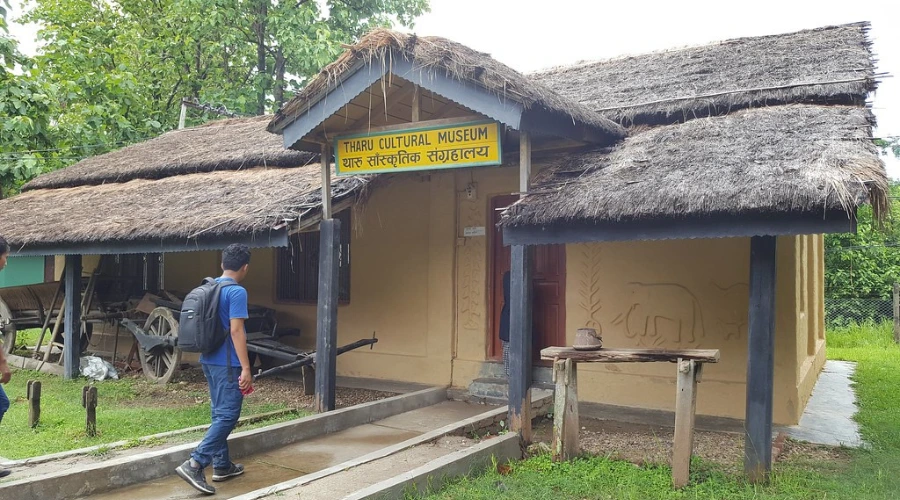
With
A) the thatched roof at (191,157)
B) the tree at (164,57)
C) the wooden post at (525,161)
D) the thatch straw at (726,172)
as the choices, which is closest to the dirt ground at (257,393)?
the thatched roof at (191,157)

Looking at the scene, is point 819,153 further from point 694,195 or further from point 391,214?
point 391,214

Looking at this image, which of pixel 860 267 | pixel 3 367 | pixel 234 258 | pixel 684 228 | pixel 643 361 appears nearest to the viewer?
pixel 3 367

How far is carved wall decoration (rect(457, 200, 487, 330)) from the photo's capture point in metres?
8.35

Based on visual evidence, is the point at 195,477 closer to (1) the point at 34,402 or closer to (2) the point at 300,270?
(1) the point at 34,402

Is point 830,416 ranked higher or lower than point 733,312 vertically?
lower

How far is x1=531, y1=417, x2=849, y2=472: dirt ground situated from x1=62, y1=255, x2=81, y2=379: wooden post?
694 centimetres

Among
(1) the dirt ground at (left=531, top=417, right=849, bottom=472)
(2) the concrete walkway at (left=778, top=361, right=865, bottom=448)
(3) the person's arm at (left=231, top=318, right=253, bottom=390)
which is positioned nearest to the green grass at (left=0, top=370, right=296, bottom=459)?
(3) the person's arm at (left=231, top=318, right=253, bottom=390)

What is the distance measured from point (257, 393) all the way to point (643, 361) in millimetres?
5464

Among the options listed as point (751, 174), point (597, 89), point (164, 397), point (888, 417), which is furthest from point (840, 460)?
point (164, 397)

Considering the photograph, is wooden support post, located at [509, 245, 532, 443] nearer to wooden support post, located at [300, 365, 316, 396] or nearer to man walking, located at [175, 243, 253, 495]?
man walking, located at [175, 243, 253, 495]

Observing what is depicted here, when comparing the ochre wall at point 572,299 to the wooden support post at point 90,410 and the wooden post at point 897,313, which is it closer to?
the wooden support post at point 90,410

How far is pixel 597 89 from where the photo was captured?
8.68m

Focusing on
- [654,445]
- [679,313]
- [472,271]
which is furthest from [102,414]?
[679,313]

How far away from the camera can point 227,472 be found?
5.14m
